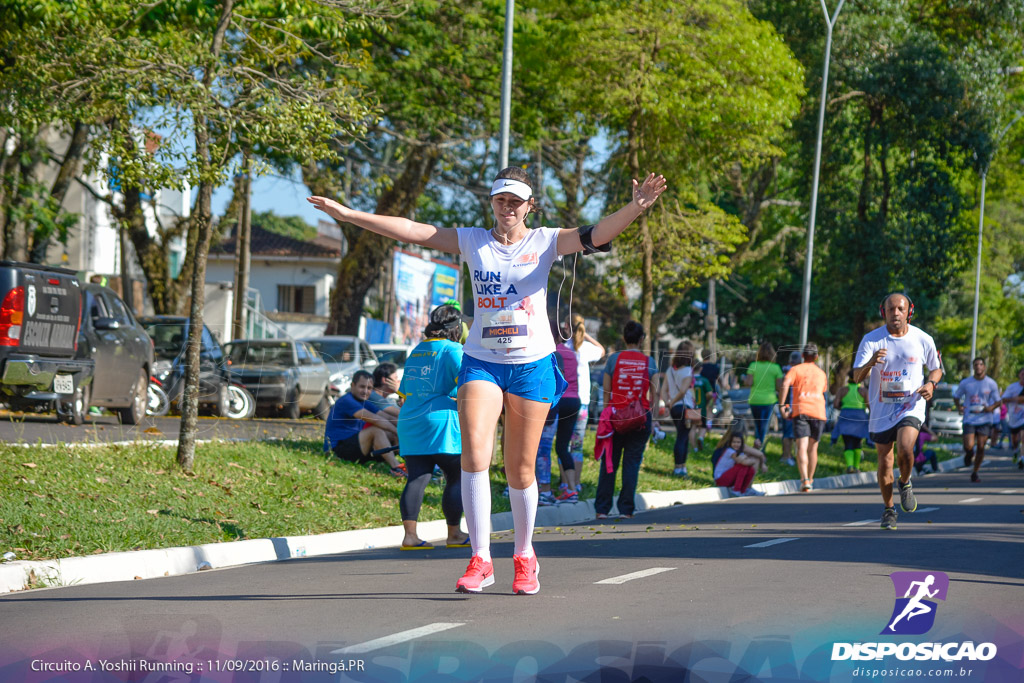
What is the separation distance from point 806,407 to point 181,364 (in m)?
9.77

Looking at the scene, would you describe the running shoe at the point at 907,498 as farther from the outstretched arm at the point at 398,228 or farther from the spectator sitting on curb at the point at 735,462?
the outstretched arm at the point at 398,228

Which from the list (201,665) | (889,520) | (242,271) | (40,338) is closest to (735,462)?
(889,520)

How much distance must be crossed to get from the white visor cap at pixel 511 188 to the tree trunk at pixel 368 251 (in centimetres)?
2203

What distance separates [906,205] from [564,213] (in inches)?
343

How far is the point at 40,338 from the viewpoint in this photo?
48.9ft

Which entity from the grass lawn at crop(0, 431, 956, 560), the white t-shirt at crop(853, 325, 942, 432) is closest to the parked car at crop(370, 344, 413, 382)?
the grass lawn at crop(0, 431, 956, 560)

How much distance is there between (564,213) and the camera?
3388cm

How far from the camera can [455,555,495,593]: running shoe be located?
6629 mm

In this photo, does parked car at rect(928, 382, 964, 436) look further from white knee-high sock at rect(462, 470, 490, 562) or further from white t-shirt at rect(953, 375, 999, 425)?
white knee-high sock at rect(462, 470, 490, 562)

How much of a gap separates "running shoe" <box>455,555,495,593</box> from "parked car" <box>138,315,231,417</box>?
36.6 feet

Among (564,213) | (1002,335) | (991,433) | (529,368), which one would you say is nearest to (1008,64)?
(564,213)

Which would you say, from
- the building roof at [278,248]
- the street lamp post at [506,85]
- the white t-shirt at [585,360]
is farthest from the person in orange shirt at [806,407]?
the building roof at [278,248]

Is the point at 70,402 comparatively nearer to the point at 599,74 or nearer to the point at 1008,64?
the point at 599,74

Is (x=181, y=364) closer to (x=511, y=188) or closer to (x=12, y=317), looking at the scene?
(x=12, y=317)
